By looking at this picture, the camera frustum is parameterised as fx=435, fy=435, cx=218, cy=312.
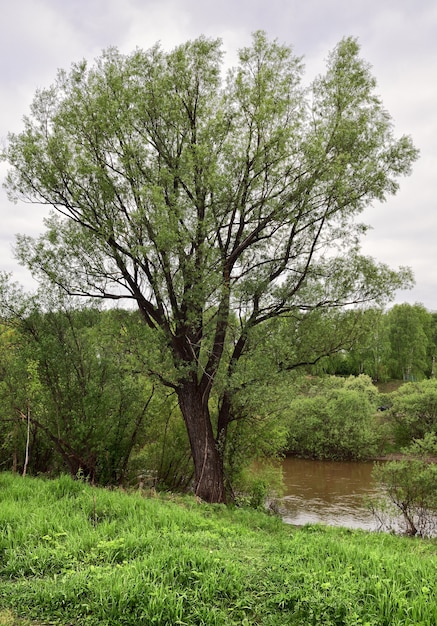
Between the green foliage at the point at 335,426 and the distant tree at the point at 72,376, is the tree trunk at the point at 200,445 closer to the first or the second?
the distant tree at the point at 72,376

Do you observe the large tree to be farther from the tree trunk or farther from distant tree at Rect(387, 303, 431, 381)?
distant tree at Rect(387, 303, 431, 381)

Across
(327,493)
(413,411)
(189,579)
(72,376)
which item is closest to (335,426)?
(413,411)

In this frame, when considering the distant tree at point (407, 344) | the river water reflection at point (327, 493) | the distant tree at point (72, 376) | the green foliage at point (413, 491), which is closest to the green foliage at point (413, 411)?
the river water reflection at point (327, 493)

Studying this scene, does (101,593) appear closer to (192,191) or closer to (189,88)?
(192,191)

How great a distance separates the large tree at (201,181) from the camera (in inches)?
394

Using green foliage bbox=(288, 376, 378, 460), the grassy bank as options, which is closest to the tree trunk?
the grassy bank

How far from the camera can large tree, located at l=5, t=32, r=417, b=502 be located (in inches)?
394

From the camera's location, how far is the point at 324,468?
29281mm

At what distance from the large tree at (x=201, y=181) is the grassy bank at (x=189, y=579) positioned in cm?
556

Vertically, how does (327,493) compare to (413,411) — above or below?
below

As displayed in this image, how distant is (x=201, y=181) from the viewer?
10.1 m

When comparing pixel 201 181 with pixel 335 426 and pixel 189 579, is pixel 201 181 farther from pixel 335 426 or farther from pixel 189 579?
pixel 335 426

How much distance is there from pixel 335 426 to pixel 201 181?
25590 millimetres

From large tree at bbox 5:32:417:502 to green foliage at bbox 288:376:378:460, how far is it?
21.4m
